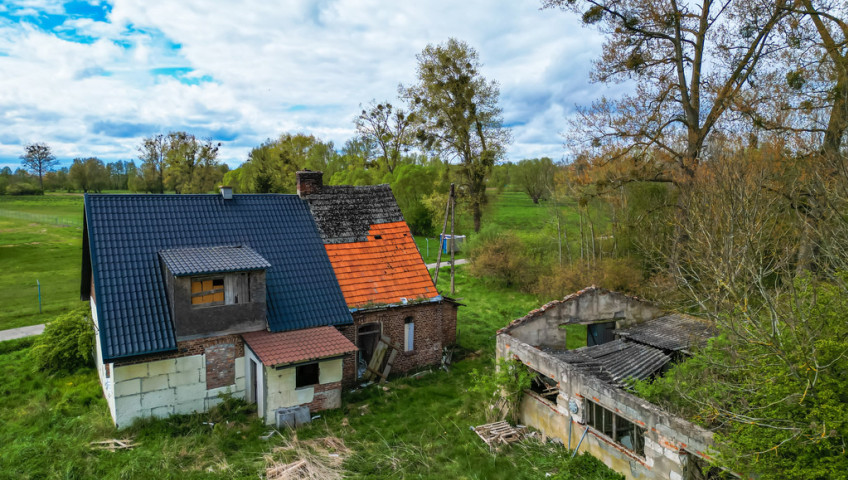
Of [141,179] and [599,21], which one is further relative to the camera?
[141,179]

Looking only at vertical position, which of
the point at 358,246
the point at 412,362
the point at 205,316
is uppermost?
the point at 358,246

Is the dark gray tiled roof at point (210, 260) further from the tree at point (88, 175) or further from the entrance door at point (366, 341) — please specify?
the tree at point (88, 175)

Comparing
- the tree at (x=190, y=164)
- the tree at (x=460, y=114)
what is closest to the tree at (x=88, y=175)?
the tree at (x=190, y=164)

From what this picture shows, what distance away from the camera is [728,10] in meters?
18.1

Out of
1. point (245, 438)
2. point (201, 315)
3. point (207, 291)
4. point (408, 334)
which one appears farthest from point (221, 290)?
point (408, 334)

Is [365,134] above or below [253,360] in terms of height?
above

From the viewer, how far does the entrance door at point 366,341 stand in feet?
53.3

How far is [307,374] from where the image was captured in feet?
45.3

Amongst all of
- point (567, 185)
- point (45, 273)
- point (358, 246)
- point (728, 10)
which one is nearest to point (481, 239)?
point (567, 185)

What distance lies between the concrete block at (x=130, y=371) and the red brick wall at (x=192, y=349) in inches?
4.8

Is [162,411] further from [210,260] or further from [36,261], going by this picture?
→ [36,261]

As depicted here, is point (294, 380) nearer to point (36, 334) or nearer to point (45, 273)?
point (36, 334)

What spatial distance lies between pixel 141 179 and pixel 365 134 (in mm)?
31558

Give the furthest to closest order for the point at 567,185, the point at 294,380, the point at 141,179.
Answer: the point at 141,179, the point at 567,185, the point at 294,380
